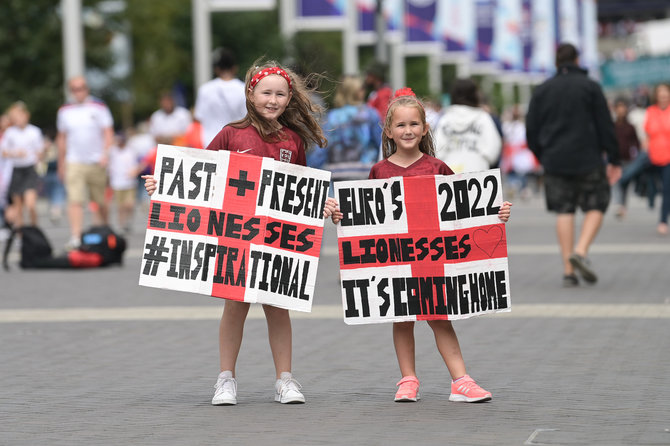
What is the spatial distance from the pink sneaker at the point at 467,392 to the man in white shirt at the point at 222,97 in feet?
22.5

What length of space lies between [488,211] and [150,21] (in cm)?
5374

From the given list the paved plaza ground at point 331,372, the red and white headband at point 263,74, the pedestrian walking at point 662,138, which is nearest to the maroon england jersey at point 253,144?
the red and white headband at point 263,74

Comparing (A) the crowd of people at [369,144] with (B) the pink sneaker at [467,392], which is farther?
(A) the crowd of people at [369,144]

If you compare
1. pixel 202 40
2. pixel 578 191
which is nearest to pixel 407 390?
pixel 578 191

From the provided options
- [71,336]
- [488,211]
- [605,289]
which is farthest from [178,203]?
[605,289]

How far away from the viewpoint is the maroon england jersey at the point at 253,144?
6.79m

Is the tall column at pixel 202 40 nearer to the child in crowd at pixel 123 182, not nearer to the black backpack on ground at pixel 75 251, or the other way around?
the child in crowd at pixel 123 182

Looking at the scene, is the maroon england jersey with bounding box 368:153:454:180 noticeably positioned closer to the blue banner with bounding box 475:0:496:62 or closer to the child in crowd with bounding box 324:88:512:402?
the child in crowd with bounding box 324:88:512:402

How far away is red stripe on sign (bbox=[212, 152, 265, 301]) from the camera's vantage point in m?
6.64

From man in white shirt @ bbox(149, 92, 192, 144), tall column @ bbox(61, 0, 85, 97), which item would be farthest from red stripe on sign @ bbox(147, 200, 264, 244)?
tall column @ bbox(61, 0, 85, 97)

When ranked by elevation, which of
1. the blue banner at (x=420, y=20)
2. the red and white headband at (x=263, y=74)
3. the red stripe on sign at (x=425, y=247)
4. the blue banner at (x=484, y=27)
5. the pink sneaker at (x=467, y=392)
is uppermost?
the blue banner at (x=484, y=27)

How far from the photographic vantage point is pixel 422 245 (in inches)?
267

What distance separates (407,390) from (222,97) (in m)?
6.97

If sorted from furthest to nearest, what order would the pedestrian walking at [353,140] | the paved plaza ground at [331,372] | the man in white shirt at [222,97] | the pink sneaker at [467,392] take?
the man in white shirt at [222,97] < the pedestrian walking at [353,140] < the pink sneaker at [467,392] < the paved plaza ground at [331,372]
